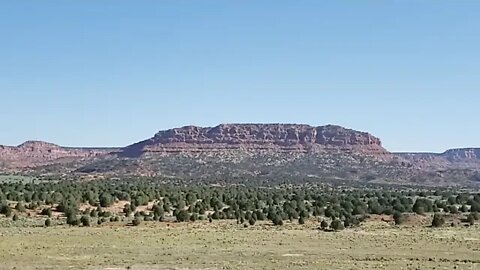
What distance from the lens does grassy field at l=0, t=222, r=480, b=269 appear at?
3453 centimetres

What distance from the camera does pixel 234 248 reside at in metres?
40.4

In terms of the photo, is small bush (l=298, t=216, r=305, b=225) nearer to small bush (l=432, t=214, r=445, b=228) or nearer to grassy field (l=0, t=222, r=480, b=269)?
grassy field (l=0, t=222, r=480, b=269)

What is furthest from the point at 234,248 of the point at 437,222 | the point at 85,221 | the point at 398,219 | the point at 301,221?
the point at 398,219

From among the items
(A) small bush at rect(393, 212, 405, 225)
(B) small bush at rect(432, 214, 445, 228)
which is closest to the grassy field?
(B) small bush at rect(432, 214, 445, 228)

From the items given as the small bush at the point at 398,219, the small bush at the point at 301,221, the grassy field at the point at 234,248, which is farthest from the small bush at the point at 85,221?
the small bush at the point at 398,219

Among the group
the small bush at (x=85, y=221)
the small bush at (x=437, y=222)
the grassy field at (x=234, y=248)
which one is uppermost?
the small bush at (x=437, y=222)

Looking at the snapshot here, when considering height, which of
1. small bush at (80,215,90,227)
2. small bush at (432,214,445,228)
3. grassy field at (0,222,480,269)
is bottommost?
grassy field at (0,222,480,269)

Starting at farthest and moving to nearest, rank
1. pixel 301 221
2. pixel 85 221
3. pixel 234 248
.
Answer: pixel 301 221 < pixel 85 221 < pixel 234 248

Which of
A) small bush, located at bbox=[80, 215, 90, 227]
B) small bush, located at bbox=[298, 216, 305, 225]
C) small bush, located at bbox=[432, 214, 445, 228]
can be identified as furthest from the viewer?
small bush, located at bbox=[298, 216, 305, 225]

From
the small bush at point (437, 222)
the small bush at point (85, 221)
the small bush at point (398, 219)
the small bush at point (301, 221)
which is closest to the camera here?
the small bush at point (85, 221)

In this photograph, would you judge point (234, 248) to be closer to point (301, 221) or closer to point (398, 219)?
point (301, 221)

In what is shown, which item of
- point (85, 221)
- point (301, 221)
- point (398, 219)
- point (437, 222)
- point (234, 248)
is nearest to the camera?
point (234, 248)

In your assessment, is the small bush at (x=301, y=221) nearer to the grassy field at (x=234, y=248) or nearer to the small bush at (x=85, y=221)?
the grassy field at (x=234, y=248)

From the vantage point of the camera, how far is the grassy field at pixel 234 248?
34531 millimetres
